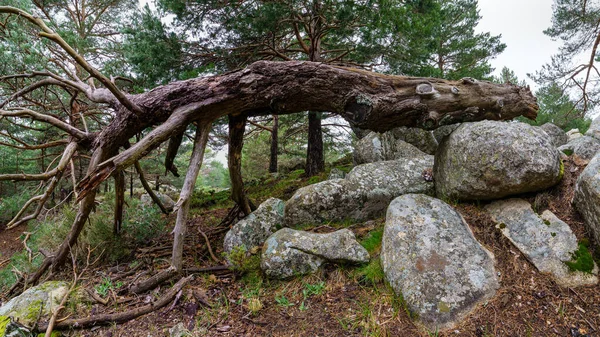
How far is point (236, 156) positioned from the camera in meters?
4.01

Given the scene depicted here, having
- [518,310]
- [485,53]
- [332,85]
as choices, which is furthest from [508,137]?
[485,53]

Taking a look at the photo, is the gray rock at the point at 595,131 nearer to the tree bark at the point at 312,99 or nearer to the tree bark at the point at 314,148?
the tree bark at the point at 312,99

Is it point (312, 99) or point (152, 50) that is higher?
point (152, 50)

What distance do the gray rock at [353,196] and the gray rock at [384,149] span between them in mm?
2236

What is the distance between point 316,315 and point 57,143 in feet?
12.2

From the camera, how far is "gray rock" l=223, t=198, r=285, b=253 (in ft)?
12.0

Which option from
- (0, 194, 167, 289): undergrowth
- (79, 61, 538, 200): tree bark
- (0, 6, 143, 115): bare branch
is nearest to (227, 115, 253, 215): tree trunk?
(79, 61, 538, 200): tree bark

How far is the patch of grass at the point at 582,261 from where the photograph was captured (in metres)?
2.37

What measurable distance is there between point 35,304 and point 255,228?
7.64 ft

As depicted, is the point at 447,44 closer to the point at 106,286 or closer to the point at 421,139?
the point at 421,139

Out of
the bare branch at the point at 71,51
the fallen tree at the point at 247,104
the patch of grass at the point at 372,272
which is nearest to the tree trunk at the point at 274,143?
the fallen tree at the point at 247,104

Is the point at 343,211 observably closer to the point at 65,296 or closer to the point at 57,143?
the point at 65,296

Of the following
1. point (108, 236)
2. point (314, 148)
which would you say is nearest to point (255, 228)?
point (108, 236)

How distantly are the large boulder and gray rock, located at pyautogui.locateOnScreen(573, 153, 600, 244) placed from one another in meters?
0.36
